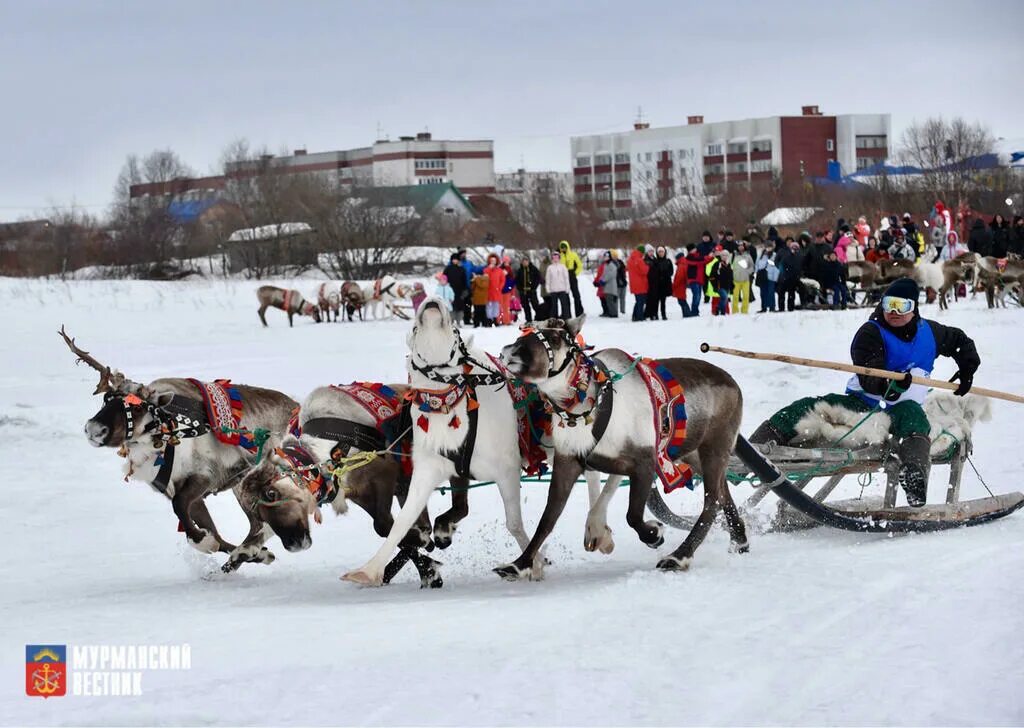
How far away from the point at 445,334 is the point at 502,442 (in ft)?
2.03

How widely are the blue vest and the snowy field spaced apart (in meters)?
0.91

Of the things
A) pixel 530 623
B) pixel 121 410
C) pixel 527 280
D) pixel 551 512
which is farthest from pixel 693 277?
pixel 530 623

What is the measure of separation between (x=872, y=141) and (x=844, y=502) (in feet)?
310

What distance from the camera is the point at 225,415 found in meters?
7.95

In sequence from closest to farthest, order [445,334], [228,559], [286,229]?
[445,334] → [228,559] → [286,229]

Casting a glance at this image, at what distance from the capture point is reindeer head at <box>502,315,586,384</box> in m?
6.59

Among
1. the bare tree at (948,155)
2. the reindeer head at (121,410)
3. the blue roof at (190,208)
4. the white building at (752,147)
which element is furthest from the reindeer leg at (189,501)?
the white building at (752,147)

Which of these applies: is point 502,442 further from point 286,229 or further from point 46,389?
point 286,229

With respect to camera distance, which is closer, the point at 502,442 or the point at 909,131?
the point at 502,442

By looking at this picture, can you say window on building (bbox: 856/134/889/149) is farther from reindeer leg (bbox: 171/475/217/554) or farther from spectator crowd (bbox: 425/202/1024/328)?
reindeer leg (bbox: 171/475/217/554)

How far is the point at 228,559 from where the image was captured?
8.05 metres

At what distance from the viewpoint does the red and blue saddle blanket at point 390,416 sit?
728 cm

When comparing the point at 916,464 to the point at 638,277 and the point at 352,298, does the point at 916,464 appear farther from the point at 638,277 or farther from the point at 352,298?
the point at 352,298

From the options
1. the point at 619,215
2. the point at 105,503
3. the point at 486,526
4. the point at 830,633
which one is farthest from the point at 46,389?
the point at 619,215
